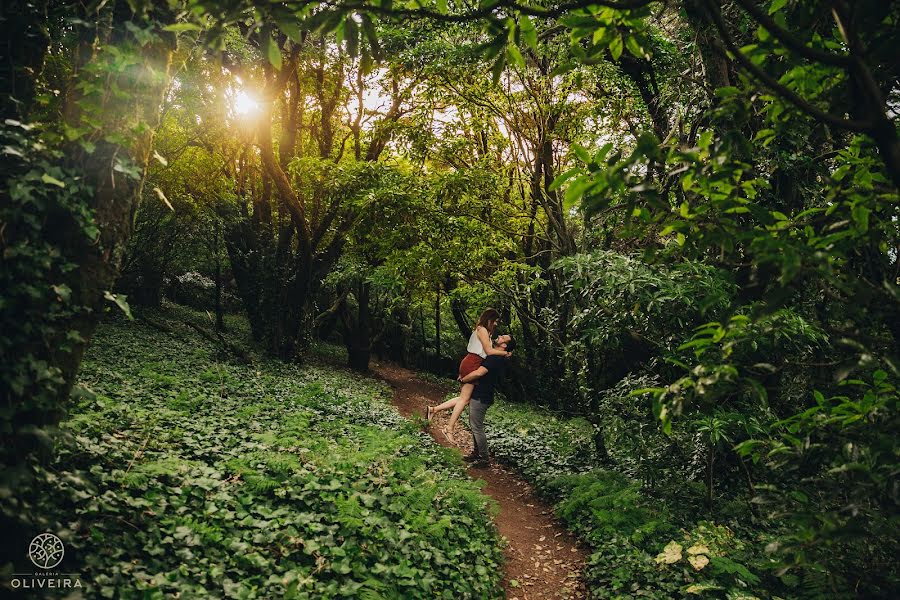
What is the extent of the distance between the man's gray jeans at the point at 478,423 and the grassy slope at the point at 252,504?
777mm

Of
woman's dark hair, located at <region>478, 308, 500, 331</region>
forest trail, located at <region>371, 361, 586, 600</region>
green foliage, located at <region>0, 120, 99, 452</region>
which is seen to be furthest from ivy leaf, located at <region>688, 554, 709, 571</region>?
green foliage, located at <region>0, 120, 99, 452</region>

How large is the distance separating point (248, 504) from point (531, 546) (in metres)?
3.62

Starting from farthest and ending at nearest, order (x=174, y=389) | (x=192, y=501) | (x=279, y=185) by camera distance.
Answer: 1. (x=279, y=185)
2. (x=174, y=389)
3. (x=192, y=501)

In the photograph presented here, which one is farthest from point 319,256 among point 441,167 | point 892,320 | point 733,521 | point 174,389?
point 892,320

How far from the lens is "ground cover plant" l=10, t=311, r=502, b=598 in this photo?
3379 mm

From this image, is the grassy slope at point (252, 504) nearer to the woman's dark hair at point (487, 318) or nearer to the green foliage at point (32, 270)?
the green foliage at point (32, 270)

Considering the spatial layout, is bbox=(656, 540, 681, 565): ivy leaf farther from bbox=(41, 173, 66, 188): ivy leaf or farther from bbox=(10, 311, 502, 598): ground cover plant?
bbox=(41, 173, 66, 188): ivy leaf

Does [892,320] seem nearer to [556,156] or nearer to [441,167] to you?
[556,156]

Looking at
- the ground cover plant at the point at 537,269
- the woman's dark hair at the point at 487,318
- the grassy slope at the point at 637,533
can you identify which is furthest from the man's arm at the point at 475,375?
the grassy slope at the point at 637,533

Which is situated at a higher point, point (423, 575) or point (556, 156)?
point (556, 156)

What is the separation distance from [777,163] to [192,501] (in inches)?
287

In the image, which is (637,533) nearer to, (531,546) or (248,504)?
(531,546)

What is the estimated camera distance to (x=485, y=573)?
4934mm

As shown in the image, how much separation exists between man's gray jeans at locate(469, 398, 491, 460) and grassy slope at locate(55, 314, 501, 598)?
2.55 feet
